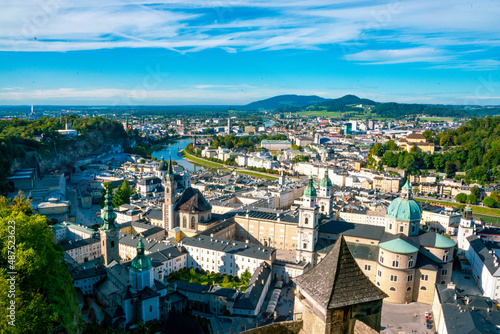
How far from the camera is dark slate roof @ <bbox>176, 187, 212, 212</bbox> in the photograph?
30016 millimetres

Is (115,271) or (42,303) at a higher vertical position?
(42,303)

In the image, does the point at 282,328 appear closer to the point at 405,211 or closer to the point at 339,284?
the point at 339,284

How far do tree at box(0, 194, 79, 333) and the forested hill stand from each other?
29.7 metres

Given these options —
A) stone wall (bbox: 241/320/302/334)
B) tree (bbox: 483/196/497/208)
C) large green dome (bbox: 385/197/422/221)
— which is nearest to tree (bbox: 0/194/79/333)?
stone wall (bbox: 241/320/302/334)

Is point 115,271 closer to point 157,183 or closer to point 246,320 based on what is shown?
point 246,320

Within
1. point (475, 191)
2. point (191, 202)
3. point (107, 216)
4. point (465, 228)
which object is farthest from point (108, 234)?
point (475, 191)

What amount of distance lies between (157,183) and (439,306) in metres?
36.4

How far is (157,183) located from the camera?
4806 cm

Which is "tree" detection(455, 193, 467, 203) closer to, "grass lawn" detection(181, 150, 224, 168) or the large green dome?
the large green dome

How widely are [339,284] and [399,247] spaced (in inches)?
696

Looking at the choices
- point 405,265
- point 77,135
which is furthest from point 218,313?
point 77,135

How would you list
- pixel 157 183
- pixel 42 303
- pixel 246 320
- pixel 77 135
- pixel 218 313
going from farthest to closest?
pixel 77 135
pixel 157 183
pixel 218 313
pixel 246 320
pixel 42 303

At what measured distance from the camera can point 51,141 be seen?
62.3 metres

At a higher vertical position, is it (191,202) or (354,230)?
(191,202)
